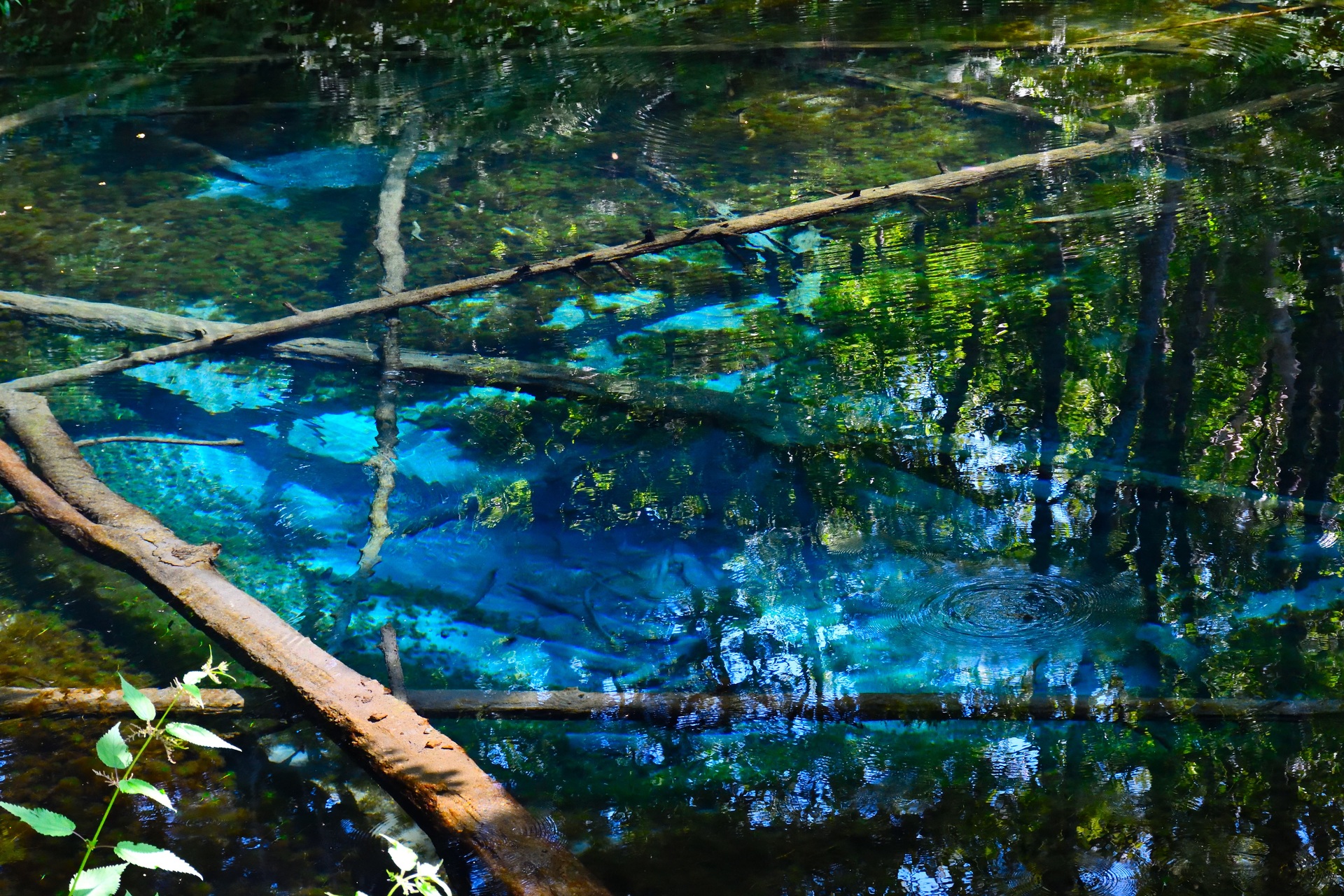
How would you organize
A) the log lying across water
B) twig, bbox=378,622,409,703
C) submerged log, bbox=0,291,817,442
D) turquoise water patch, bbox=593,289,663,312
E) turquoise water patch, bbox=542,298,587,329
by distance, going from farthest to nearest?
turquoise water patch, bbox=593,289,663,312 → turquoise water patch, bbox=542,298,587,329 → submerged log, bbox=0,291,817,442 → twig, bbox=378,622,409,703 → the log lying across water

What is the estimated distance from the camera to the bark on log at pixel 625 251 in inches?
198

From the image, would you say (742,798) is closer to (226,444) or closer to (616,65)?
(226,444)

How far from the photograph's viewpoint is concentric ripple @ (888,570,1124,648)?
3.24 meters

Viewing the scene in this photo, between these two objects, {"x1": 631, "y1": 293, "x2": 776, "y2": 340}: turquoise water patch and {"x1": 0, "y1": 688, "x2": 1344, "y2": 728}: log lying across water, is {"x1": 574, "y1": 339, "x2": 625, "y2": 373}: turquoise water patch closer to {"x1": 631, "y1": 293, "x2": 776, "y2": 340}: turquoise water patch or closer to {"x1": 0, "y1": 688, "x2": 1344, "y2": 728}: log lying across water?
{"x1": 631, "y1": 293, "x2": 776, "y2": 340}: turquoise water patch

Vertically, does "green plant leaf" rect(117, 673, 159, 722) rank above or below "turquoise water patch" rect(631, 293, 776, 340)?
above

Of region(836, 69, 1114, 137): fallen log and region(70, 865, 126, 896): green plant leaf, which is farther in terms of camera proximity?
region(836, 69, 1114, 137): fallen log

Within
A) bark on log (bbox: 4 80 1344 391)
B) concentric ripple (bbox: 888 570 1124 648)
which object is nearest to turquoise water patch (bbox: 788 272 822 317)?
bark on log (bbox: 4 80 1344 391)

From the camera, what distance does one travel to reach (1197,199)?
6074 mm

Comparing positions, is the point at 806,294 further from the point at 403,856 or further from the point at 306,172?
the point at 403,856

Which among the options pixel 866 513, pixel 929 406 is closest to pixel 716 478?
pixel 866 513

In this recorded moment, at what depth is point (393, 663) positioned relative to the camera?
314 cm

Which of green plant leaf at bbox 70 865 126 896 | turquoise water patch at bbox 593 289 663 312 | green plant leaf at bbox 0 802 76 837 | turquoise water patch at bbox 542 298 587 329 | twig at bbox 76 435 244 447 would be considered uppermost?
green plant leaf at bbox 0 802 76 837

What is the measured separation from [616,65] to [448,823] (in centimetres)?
815

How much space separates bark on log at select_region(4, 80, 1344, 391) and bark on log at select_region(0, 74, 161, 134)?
487 cm
